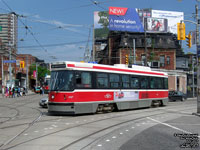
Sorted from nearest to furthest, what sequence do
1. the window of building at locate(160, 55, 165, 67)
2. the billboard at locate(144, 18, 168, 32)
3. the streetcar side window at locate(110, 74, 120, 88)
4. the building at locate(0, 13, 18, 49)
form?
1. the streetcar side window at locate(110, 74, 120, 88)
2. the building at locate(0, 13, 18, 49)
3. the window of building at locate(160, 55, 165, 67)
4. the billboard at locate(144, 18, 168, 32)

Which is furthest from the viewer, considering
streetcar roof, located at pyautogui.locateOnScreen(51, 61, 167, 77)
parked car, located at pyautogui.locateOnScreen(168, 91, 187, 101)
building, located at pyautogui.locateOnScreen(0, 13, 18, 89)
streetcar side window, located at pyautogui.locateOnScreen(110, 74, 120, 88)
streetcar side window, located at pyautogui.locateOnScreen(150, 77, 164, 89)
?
building, located at pyautogui.locateOnScreen(0, 13, 18, 89)

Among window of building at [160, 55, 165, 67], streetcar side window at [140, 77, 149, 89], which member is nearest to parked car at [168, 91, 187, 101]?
streetcar side window at [140, 77, 149, 89]

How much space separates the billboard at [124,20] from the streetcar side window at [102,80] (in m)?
35.0

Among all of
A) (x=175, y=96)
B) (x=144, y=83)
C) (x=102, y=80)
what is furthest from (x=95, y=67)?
(x=175, y=96)

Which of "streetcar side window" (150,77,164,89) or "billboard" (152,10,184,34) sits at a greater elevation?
"billboard" (152,10,184,34)

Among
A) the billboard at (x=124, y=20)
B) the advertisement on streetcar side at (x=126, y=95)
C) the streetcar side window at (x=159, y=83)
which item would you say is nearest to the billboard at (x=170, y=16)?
the billboard at (x=124, y=20)

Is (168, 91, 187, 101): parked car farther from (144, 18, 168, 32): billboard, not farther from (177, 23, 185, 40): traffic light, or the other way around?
(144, 18, 168, 32): billboard

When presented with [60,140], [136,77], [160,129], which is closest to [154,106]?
[136,77]

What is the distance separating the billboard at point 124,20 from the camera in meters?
50.6

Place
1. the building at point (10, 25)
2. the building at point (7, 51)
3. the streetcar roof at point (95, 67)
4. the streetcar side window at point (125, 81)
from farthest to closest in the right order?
the building at point (7, 51) < the building at point (10, 25) < the streetcar side window at point (125, 81) < the streetcar roof at point (95, 67)

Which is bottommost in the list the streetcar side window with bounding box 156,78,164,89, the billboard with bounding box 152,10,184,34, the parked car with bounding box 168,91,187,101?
the parked car with bounding box 168,91,187,101

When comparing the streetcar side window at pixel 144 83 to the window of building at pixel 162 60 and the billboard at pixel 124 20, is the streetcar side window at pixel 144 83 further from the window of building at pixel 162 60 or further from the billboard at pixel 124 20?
the window of building at pixel 162 60

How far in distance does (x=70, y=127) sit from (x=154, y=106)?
13.1 meters

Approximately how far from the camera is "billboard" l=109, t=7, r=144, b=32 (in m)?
50.6
